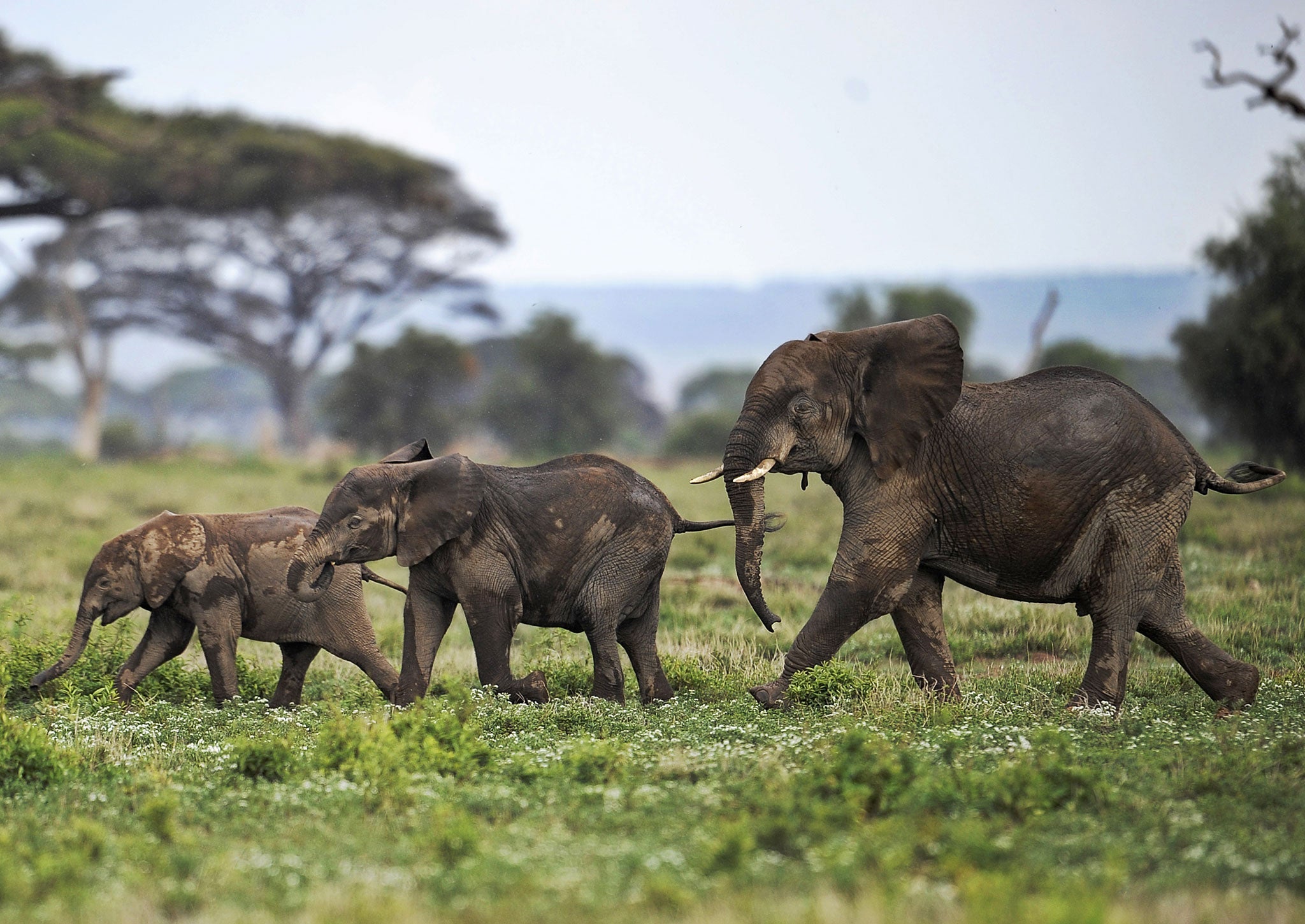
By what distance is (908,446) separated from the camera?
979 cm

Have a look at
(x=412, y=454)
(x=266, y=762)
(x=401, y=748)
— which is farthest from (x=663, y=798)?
(x=412, y=454)

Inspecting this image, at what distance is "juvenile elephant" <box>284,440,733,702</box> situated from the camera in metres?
10.2

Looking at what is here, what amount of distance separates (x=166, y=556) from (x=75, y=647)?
37.2 inches

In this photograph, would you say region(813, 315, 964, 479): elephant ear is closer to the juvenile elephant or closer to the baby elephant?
the juvenile elephant

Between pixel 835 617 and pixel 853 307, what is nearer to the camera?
pixel 835 617

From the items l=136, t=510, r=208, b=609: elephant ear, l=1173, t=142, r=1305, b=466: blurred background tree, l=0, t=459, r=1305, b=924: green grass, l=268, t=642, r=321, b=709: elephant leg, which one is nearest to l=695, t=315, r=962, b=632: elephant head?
l=0, t=459, r=1305, b=924: green grass

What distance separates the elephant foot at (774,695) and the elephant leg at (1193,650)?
7.87 ft

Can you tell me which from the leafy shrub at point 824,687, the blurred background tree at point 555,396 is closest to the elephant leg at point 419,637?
the leafy shrub at point 824,687

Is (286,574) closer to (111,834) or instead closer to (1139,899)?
(111,834)

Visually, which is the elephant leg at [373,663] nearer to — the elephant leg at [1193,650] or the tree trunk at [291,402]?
the elephant leg at [1193,650]

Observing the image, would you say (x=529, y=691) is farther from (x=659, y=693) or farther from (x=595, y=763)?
(x=595, y=763)

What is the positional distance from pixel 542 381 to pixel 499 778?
4992 cm

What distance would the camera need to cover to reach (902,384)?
32.3 feet

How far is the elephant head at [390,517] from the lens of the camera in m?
10.1
